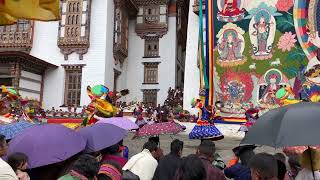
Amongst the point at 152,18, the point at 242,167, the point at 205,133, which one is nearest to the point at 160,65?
the point at 152,18

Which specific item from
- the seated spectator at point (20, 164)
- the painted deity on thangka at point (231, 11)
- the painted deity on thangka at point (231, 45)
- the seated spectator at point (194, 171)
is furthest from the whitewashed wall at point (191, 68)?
the seated spectator at point (20, 164)

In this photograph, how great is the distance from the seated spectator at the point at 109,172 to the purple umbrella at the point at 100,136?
35 cm

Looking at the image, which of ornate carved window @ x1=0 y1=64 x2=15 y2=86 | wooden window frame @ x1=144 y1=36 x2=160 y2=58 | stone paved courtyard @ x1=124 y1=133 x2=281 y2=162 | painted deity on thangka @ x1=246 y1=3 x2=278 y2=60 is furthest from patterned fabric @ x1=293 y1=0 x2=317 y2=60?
ornate carved window @ x1=0 y1=64 x2=15 y2=86

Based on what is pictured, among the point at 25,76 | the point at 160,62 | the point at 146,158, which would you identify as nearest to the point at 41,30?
the point at 25,76

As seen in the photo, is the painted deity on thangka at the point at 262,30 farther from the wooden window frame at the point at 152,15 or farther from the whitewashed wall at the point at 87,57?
the wooden window frame at the point at 152,15

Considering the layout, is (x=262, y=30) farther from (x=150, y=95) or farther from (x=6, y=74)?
(x=6, y=74)

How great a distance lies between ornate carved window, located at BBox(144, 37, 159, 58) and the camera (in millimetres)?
27000

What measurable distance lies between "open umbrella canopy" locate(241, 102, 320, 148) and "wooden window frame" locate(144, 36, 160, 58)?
23442mm

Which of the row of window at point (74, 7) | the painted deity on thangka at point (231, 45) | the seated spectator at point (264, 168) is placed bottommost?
the seated spectator at point (264, 168)

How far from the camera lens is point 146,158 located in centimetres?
450

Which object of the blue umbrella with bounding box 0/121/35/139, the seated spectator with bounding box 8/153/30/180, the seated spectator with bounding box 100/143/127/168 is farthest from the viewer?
the blue umbrella with bounding box 0/121/35/139

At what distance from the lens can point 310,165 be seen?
3.47 metres

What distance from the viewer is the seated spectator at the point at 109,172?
3.42 m

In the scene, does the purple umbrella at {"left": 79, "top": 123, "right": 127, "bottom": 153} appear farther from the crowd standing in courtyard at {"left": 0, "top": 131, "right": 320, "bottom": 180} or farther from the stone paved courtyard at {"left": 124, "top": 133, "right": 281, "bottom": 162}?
the stone paved courtyard at {"left": 124, "top": 133, "right": 281, "bottom": 162}
